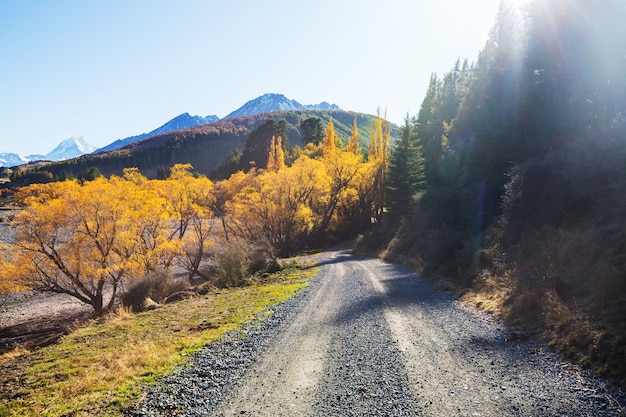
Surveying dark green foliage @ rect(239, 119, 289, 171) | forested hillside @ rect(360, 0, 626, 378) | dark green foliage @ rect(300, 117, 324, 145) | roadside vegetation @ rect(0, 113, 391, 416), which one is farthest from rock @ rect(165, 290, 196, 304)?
dark green foliage @ rect(300, 117, 324, 145)

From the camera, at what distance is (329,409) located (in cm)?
627

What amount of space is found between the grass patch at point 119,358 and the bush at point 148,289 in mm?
4337

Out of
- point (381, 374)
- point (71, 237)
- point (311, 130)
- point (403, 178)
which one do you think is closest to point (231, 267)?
point (71, 237)

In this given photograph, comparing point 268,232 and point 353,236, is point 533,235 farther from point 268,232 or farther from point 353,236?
point 353,236

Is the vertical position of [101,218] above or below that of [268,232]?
above

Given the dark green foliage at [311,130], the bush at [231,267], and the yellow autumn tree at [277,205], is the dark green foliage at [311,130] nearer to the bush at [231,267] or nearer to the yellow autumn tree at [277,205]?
the yellow autumn tree at [277,205]

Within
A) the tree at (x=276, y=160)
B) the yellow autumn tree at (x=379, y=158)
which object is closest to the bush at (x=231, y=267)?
the yellow autumn tree at (x=379, y=158)

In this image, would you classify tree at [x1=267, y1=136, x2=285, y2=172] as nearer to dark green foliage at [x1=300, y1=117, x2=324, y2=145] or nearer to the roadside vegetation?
the roadside vegetation

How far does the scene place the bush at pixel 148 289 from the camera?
20531mm

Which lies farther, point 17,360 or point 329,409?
point 17,360

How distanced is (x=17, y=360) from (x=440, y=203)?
27444 millimetres

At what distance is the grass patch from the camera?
6.95 m

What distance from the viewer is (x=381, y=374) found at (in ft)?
24.8

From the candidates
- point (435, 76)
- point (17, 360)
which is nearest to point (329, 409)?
point (17, 360)
